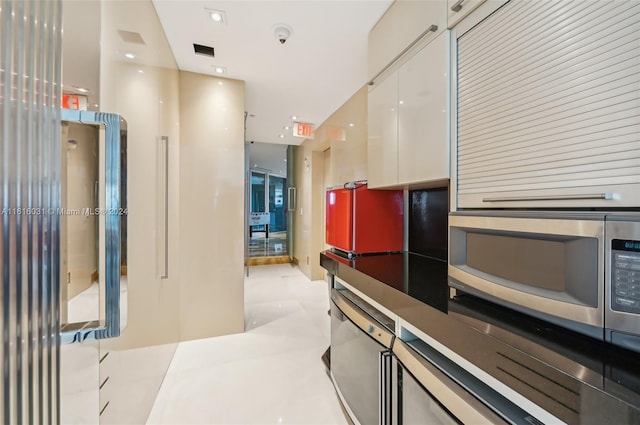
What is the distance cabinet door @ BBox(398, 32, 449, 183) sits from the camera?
1348 millimetres

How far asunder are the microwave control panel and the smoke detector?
218cm

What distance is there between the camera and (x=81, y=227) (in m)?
1.02

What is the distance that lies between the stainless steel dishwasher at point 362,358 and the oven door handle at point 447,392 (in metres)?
0.15

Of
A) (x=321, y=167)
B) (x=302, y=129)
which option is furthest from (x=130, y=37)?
(x=321, y=167)

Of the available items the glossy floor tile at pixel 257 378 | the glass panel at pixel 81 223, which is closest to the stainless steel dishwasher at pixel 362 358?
the glossy floor tile at pixel 257 378

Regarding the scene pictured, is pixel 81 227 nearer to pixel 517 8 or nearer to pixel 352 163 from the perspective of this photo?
pixel 517 8

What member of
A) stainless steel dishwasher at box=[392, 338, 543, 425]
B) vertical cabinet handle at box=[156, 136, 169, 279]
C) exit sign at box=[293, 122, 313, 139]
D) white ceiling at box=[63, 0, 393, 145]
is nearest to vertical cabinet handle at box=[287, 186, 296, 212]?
exit sign at box=[293, 122, 313, 139]

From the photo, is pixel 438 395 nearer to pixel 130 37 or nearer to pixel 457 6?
pixel 457 6

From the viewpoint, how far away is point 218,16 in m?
1.85

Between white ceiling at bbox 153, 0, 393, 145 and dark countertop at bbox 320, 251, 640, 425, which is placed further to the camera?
white ceiling at bbox 153, 0, 393, 145

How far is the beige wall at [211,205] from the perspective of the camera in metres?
2.62

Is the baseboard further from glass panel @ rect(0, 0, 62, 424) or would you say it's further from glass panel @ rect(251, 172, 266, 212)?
glass panel @ rect(0, 0, 62, 424)

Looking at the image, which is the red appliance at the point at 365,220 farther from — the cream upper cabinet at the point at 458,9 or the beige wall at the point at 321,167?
the cream upper cabinet at the point at 458,9

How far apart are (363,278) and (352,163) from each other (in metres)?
2.07
